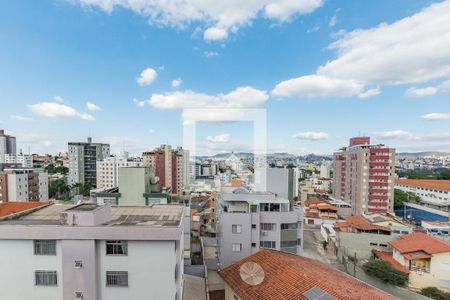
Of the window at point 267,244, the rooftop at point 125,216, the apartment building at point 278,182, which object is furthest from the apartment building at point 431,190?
the rooftop at point 125,216

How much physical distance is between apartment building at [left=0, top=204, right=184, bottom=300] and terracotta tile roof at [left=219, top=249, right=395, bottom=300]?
3.46m

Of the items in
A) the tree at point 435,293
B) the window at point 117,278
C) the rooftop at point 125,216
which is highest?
the rooftop at point 125,216

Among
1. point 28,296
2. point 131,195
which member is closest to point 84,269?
point 28,296

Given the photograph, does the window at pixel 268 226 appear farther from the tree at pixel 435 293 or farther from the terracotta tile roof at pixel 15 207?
the terracotta tile roof at pixel 15 207

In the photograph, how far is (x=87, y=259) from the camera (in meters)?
6.60

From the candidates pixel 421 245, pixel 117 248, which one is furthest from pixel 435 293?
pixel 117 248

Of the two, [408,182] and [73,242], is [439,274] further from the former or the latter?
[408,182]

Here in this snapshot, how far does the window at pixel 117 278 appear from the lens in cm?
682

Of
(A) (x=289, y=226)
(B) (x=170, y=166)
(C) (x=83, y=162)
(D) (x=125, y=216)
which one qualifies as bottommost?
(A) (x=289, y=226)

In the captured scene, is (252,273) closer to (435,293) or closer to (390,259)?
(435,293)

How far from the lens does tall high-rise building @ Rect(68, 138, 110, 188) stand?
5438 centimetres

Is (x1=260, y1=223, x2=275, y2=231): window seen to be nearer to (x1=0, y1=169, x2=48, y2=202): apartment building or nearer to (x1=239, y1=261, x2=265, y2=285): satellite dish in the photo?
(x1=239, y1=261, x2=265, y2=285): satellite dish

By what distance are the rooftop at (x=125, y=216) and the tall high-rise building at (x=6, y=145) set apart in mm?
75059

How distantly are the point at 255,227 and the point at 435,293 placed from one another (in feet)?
34.3
